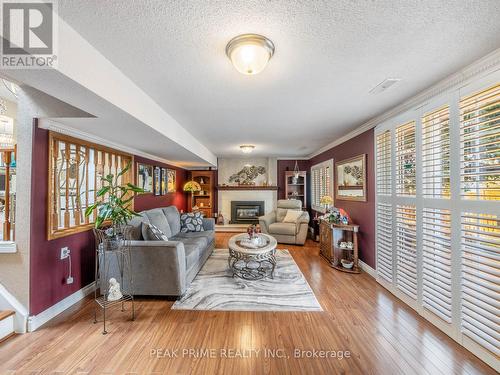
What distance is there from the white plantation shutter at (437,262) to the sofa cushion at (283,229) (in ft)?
9.99

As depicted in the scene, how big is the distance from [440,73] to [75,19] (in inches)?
111

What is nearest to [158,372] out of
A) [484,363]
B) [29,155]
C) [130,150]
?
[29,155]

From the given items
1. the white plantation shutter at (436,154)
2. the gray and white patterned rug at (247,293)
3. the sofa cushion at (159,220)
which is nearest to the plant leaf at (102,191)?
the sofa cushion at (159,220)

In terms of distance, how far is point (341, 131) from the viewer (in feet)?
12.8

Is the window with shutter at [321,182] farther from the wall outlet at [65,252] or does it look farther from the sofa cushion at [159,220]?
the wall outlet at [65,252]

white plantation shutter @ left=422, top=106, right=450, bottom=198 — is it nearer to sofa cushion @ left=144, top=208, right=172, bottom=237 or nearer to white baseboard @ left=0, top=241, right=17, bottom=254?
sofa cushion @ left=144, top=208, right=172, bottom=237

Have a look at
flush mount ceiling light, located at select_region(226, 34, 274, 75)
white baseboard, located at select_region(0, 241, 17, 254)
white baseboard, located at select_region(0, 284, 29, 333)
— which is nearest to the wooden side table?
flush mount ceiling light, located at select_region(226, 34, 274, 75)

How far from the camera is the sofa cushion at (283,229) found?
5.27 meters

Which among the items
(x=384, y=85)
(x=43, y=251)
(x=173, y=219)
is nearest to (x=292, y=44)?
(x=384, y=85)

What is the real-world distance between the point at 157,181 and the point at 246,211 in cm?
313

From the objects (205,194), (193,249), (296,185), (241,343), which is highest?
(296,185)

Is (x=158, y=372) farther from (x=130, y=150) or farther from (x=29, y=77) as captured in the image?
(x=130, y=150)

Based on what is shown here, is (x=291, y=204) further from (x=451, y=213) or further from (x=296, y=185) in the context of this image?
(x=451, y=213)

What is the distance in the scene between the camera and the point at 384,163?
307 centimetres
